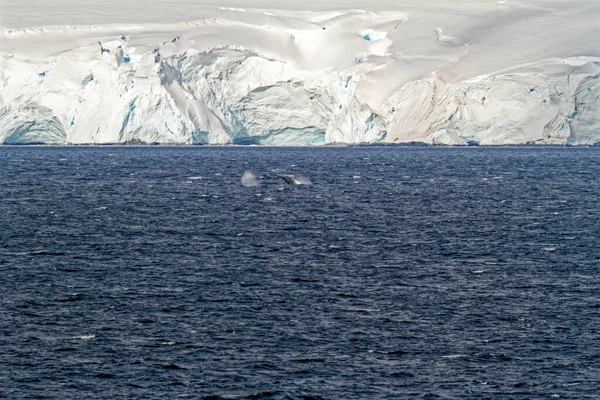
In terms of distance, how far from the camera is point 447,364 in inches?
829

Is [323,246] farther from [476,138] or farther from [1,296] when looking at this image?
[476,138]

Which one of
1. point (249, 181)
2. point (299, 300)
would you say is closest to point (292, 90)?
point (249, 181)

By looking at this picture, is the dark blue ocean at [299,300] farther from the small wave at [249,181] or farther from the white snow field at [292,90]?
the white snow field at [292,90]

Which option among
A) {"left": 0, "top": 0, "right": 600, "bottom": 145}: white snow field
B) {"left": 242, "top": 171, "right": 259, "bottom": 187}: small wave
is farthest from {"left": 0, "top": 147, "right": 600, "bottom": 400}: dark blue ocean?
{"left": 0, "top": 0, "right": 600, "bottom": 145}: white snow field

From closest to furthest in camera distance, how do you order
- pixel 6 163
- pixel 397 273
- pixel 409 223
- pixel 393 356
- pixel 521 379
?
pixel 521 379
pixel 393 356
pixel 397 273
pixel 409 223
pixel 6 163

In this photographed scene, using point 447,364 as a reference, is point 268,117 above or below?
below

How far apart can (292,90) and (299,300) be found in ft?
330

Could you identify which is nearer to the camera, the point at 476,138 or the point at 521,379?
the point at 521,379

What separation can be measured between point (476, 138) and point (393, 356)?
357 ft

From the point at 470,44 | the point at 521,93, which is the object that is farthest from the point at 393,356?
the point at 470,44

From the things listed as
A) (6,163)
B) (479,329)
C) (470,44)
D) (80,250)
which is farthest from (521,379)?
(470,44)

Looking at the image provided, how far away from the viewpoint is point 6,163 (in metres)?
97.9

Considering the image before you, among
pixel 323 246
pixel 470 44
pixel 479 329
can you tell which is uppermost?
pixel 479 329

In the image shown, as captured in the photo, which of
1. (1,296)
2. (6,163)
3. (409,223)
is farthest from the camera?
(6,163)
